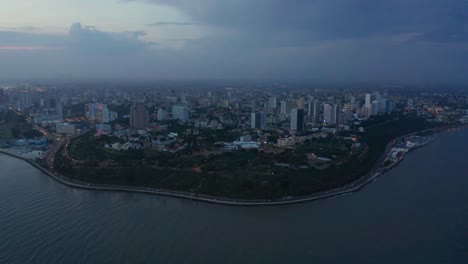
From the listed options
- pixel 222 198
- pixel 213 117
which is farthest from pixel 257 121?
pixel 222 198

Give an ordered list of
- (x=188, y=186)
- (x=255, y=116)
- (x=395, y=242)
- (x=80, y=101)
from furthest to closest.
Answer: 1. (x=80, y=101)
2. (x=255, y=116)
3. (x=188, y=186)
4. (x=395, y=242)

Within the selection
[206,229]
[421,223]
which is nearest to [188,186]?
[206,229]

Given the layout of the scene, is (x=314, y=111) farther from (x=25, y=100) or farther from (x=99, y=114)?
(x=25, y=100)

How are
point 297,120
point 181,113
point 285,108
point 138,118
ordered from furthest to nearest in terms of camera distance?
point 285,108 → point 181,113 → point 138,118 → point 297,120

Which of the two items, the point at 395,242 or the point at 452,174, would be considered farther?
the point at 452,174

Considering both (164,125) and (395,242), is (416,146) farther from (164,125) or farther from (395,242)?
(164,125)

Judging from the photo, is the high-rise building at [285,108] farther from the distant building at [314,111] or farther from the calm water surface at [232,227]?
the calm water surface at [232,227]

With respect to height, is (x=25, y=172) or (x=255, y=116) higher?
(x=255, y=116)

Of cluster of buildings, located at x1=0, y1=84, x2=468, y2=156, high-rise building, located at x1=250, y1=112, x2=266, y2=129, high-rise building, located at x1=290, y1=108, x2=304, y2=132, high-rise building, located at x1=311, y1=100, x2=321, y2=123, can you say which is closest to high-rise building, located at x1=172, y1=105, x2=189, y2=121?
cluster of buildings, located at x1=0, y1=84, x2=468, y2=156
